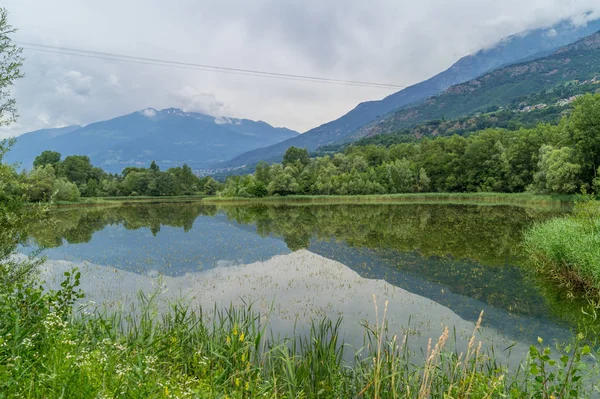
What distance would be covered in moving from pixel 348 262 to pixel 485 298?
328 inches

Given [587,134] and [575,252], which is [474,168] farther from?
[575,252]

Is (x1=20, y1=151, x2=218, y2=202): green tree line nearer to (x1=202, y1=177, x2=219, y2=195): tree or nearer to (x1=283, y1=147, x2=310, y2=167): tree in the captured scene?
(x1=202, y1=177, x2=219, y2=195): tree

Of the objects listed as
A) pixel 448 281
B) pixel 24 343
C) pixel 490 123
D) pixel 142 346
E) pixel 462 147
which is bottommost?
pixel 448 281

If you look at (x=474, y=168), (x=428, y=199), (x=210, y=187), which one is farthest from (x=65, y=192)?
(x=474, y=168)

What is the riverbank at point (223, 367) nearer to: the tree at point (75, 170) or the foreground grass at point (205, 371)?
the foreground grass at point (205, 371)

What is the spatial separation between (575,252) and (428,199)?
216 ft

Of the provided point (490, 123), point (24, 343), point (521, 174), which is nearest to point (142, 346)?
point (24, 343)

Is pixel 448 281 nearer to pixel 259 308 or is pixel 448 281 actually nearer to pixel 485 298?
pixel 485 298

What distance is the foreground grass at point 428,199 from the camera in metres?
57.9

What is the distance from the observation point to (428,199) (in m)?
77.4

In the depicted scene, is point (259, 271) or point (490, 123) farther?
point (490, 123)

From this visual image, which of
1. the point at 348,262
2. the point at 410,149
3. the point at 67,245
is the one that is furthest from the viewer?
the point at 410,149

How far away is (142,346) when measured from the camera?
6449mm

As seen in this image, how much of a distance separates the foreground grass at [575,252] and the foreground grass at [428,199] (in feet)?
141
